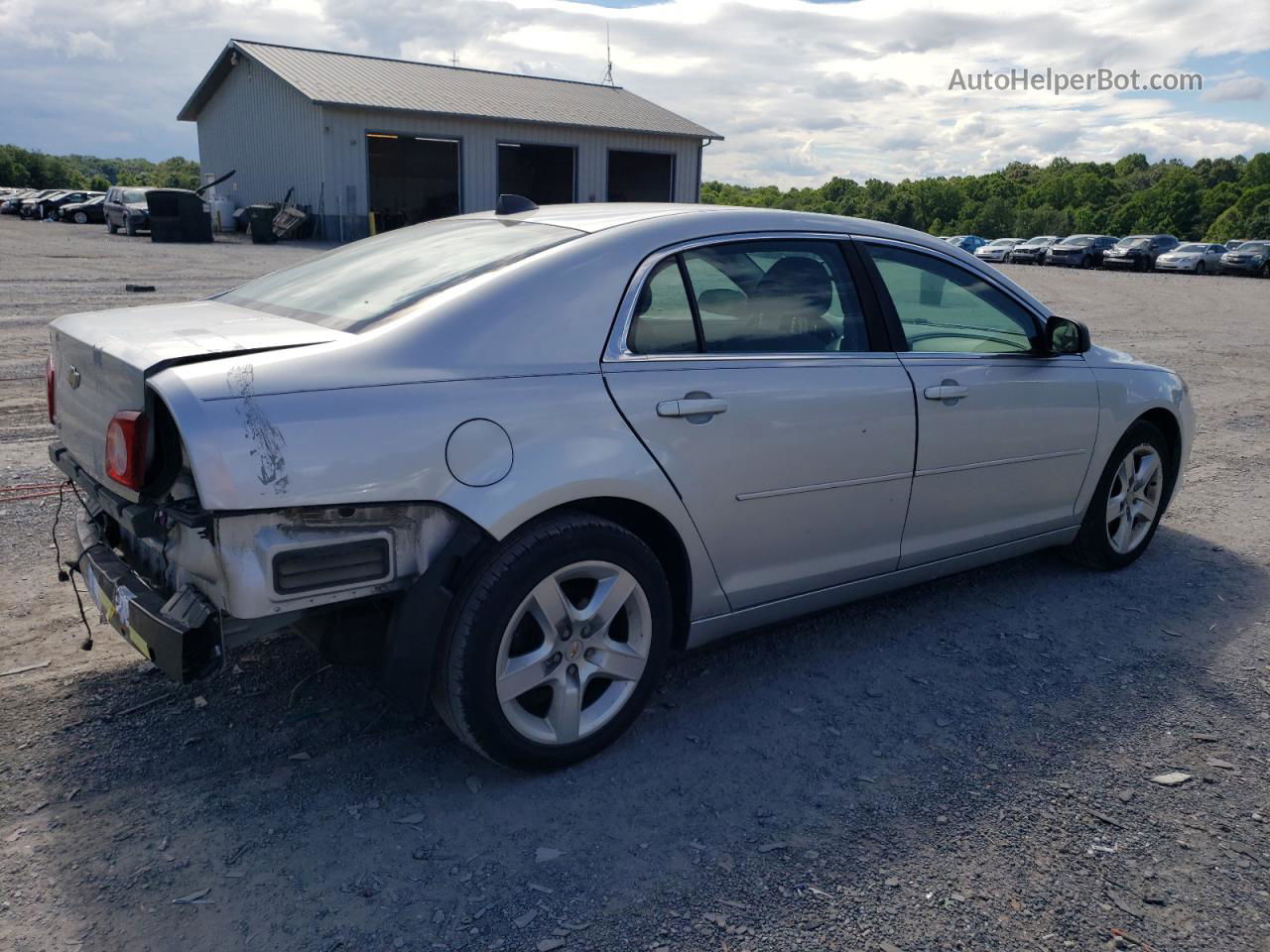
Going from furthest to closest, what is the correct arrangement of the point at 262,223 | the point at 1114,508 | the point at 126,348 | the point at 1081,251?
the point at 1081,251 < the point at 262,223 < the point at 1114,508 < the point at 126,348

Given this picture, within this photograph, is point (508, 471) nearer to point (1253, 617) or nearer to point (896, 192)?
point (1253, 617)

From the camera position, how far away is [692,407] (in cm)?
323

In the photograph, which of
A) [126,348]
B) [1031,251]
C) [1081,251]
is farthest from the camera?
[1031,251]

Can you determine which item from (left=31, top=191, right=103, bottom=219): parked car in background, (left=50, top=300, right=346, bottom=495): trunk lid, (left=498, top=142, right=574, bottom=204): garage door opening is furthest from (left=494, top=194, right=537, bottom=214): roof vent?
(left=31, top=191, right=103, bottom=219): parked car in background

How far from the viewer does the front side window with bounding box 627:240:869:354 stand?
3.34m

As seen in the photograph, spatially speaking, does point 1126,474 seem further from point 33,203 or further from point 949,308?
point 33,203

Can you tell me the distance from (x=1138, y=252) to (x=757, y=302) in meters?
43.9

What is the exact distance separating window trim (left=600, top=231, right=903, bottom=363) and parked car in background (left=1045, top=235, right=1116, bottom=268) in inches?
1789

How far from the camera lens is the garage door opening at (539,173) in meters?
39.7

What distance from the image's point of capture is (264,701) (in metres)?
3.46

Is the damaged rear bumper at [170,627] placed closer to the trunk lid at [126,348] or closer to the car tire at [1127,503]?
the trunk lid at [126,348]

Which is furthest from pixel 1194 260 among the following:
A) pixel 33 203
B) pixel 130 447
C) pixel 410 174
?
pixel 33 203

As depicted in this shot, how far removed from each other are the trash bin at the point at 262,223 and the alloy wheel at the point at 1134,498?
3112 centimetres

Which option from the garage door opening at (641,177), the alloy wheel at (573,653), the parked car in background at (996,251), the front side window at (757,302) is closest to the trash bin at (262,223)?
the garage door opening at (641,177)
